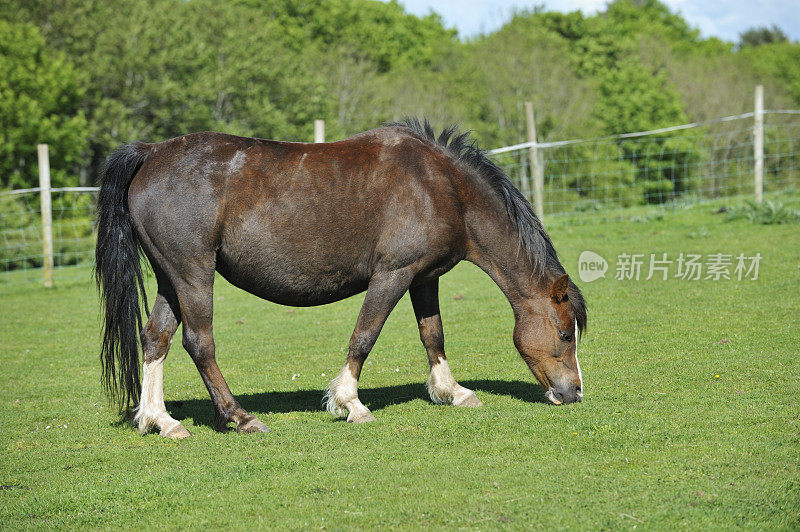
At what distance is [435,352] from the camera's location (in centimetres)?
643

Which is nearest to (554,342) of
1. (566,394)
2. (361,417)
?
(566,394)

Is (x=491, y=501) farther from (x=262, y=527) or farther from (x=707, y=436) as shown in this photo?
(x=707, y=436)

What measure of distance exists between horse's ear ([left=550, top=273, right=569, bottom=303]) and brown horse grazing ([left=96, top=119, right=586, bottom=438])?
0.04ft

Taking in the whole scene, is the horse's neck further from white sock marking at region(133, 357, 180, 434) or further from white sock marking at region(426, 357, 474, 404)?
white sock marking at region(133, 357, 180, 434)

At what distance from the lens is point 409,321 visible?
10.4 metres

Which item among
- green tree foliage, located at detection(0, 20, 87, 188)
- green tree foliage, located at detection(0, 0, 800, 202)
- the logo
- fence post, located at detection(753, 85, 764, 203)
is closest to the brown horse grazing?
the logo

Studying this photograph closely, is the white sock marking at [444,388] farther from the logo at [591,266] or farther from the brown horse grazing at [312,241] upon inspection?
the logo at [591,266]

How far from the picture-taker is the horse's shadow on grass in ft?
20.9

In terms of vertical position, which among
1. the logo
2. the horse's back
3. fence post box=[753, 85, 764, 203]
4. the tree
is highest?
the tree

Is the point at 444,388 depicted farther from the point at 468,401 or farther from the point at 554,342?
the point at 554,342

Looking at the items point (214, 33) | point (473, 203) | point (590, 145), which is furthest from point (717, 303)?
point (214, 33)

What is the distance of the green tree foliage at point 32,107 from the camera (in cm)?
2814

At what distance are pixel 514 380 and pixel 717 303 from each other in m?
3.80

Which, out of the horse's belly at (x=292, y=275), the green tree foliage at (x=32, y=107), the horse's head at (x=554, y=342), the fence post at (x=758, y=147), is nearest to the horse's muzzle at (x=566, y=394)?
the horse's head at (x=554, y=342)
